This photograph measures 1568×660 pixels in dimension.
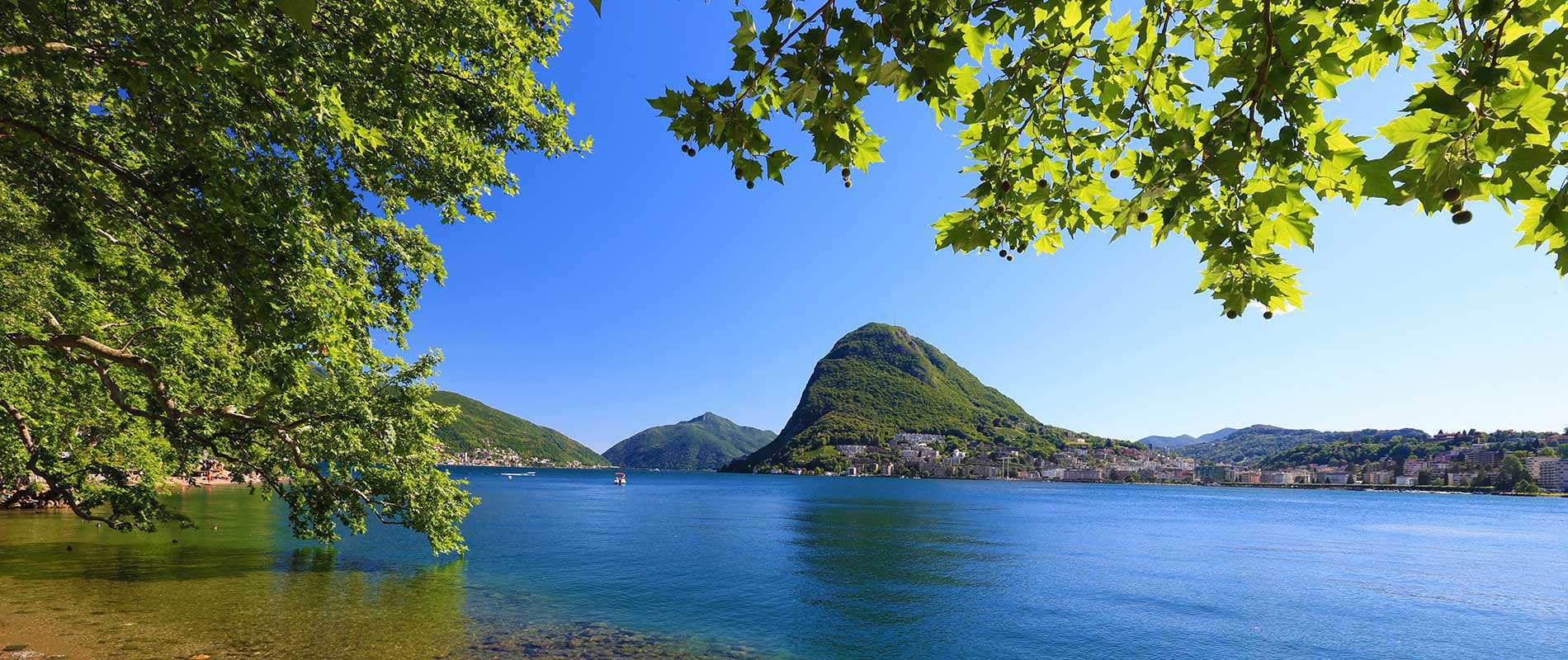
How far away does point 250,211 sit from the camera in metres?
6.68

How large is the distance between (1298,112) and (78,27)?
11415 mm

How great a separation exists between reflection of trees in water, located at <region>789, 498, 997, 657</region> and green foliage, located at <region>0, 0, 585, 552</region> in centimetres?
1526

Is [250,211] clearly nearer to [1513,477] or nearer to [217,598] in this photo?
[217,598]

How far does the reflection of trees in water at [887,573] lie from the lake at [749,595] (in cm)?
21

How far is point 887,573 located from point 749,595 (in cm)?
1016

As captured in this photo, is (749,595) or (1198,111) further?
(749,595)

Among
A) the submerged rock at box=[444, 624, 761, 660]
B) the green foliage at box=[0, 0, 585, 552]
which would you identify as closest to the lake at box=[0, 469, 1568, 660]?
the submerged rock at box=[444, 624, 761, 660]

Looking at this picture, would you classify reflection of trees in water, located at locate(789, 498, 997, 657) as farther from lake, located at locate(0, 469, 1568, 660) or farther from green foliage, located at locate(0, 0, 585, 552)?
green foliage, located at locate(0, 0, 585, 552)

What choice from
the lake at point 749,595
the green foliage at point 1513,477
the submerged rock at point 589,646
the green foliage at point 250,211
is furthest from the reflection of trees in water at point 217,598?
the green foliage at point 1513,477

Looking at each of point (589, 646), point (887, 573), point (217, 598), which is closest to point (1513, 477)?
point (887, 573)

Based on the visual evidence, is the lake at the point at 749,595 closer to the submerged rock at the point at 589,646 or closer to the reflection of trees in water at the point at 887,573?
the submerged rock at the point at 589,646

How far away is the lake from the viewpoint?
60.7ft

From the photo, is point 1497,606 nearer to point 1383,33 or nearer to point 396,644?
point 1383,33

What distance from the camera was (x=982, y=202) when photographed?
493cm
